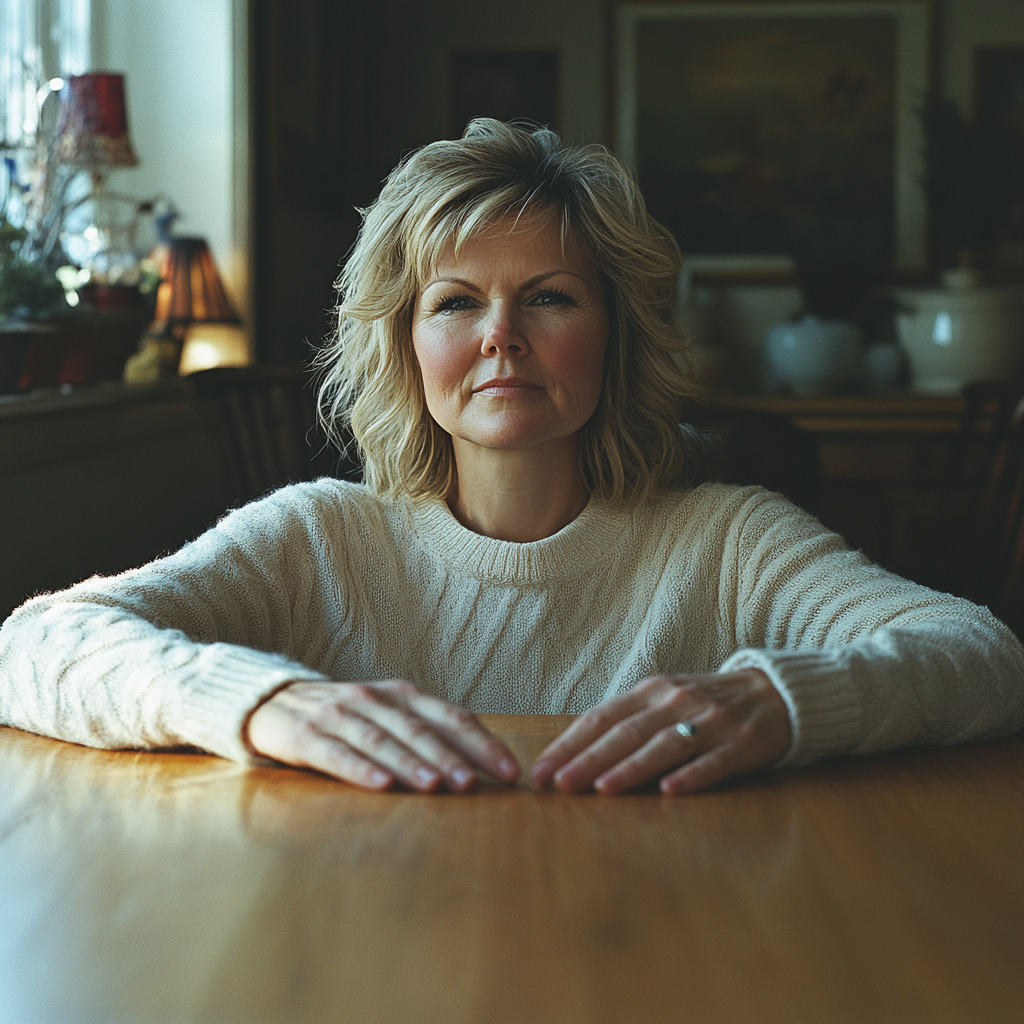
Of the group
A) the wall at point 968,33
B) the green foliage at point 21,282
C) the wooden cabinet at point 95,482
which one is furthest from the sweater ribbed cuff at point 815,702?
the wall at point 968,33

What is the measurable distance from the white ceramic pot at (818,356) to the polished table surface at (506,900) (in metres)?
3.25

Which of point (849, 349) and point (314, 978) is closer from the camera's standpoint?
point (314, 978)

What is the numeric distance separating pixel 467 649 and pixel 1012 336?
3171mm

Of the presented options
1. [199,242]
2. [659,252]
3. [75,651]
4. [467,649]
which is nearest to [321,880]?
[75,651]

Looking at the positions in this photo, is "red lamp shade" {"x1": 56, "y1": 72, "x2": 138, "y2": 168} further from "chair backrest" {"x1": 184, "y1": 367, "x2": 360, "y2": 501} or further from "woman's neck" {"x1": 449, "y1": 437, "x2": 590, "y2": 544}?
"woman's neck" {"x1": 449, "y1": 437, "x2": 590, "y2": 544}

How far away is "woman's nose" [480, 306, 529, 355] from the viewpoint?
51.8 inches

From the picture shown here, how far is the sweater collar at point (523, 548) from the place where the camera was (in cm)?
139

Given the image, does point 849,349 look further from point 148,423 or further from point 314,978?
point 314,978

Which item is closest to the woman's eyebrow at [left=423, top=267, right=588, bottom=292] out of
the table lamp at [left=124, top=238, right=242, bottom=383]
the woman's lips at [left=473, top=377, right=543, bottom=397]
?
the woman's lips at [left=473, top=377, right=543, bottom=397]

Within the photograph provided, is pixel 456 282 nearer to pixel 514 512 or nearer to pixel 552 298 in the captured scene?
pixel 552 298

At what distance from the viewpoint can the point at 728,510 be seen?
1409mm

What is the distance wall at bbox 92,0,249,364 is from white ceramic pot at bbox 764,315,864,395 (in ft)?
6.07

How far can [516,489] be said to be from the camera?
143cm

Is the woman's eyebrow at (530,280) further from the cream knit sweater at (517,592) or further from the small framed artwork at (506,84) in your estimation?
the small framed artwork at (506,84)
